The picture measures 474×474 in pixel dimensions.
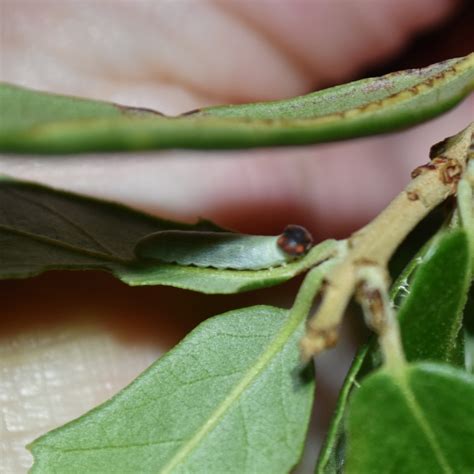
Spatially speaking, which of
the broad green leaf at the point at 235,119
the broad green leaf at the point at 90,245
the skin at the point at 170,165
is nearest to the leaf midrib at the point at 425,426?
the broad green leaf at the point at 90,245

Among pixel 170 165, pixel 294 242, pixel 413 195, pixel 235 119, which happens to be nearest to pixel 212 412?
pixel 294 242

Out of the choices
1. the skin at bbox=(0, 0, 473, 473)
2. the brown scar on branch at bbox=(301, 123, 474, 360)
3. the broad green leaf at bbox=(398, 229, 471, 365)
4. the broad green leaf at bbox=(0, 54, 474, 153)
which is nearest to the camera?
the broad green leaf at bbox=(0, 54, 474, 153)

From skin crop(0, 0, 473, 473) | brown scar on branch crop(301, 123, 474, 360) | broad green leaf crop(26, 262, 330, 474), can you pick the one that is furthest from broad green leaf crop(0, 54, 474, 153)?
skin crop(0, 0, 473, 473)

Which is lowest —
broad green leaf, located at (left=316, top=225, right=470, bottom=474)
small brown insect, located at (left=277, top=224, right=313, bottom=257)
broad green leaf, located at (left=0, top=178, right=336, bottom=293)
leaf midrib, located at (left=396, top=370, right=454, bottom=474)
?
leaf midrib, located at (left=396, top=370, right=454, bottom=474)

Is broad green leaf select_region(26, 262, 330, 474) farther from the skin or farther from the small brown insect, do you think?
the skin

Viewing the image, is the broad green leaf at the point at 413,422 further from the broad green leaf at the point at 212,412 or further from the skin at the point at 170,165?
the skin at the point at 170,165

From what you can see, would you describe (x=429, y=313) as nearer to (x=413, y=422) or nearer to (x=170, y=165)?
(x=413, y=422)

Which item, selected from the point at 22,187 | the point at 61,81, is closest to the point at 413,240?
the point at 22,187
